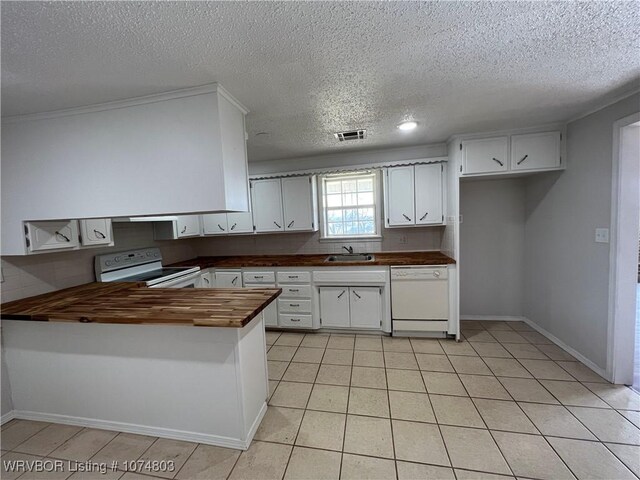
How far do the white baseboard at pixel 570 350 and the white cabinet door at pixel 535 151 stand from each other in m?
1.84

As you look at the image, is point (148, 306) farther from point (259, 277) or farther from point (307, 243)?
point (307, 243)

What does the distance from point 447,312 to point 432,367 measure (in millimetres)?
760

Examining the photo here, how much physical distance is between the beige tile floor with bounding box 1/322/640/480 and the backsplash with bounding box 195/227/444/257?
1.54 meters

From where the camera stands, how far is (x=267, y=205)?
148 inches

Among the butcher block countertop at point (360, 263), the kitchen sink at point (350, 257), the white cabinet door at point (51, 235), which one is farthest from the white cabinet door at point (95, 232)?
the kitchen sink at point (350, 257)

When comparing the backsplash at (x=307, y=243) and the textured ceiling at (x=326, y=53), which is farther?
the backsplash at (x=307, y=243)

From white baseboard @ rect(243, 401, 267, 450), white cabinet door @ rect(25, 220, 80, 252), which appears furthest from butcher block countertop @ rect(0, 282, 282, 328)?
white baseboard @ rect(243, 401, 267, 450)

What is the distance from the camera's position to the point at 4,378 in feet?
6.51

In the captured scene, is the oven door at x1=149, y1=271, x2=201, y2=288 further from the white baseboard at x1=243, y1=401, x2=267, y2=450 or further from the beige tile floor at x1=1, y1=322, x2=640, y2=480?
the white baseboard at x1=243, y1=401, x2=267, y2=450

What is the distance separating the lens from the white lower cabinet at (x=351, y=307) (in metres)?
3.20

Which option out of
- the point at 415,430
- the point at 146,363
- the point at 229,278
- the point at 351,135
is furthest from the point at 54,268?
the point at 415,430

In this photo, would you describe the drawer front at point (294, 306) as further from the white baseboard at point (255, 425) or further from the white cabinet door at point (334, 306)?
the white baseboard at point (255, 425)

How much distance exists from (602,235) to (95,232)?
449cm

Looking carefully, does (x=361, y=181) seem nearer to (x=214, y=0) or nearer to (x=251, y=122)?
(x=251, y=122)
